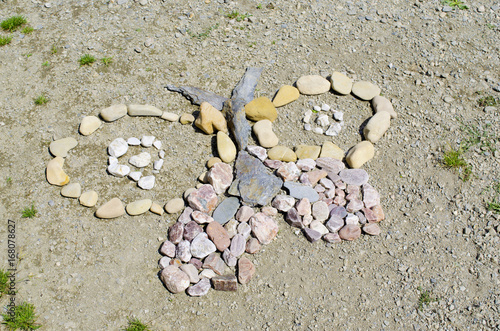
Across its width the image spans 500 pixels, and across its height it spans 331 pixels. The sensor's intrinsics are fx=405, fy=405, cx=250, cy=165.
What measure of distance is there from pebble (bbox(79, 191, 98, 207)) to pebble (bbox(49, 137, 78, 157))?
20.8 inches

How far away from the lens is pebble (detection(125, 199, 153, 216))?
3.54 metres

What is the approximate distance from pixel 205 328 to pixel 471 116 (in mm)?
3345

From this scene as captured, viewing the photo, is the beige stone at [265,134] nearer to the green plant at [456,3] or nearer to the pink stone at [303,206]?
the pink stone at [303,206]

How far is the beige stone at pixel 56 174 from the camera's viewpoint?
12.0 ft

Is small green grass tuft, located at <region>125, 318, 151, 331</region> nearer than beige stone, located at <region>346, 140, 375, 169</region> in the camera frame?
Yes

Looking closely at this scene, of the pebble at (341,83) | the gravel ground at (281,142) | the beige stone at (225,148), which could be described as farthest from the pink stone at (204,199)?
the pebble at (341,83)

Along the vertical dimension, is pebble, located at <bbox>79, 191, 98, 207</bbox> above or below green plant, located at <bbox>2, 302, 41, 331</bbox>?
above

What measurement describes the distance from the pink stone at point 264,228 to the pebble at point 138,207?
924 millimetres

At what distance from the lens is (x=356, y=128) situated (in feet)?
13.7

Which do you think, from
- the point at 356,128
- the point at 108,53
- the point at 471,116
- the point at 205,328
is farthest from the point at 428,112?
the point at 108,53

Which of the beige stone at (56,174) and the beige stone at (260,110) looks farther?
the beige stone at (260,110)

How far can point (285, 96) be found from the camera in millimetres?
4258

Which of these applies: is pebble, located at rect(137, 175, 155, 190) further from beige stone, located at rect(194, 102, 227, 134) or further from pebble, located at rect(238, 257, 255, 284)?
pebble, located at rect(238, 257, 255, 284)

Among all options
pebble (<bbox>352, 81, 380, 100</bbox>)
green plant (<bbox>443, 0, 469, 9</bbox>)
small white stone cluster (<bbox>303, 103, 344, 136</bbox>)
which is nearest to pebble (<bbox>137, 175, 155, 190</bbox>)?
small white stone cluster (<bbox>303, 103, 344, 136</bbox>)
